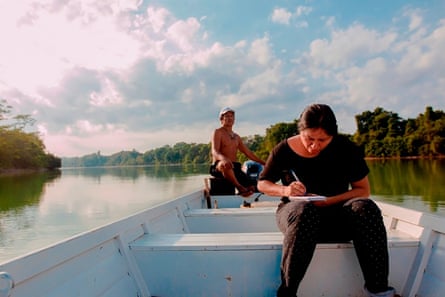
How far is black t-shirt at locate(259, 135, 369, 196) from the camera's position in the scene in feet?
5.89

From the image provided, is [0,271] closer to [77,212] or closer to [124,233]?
[124,233]

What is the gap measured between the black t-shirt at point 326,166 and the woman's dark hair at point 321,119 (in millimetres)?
148

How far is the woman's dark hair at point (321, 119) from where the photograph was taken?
1681mm

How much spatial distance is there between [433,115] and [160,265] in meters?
51.7

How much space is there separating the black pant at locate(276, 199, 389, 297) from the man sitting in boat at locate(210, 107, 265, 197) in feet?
9.00

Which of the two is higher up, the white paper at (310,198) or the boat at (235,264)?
the white paper at (310,198)

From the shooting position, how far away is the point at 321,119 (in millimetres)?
1680

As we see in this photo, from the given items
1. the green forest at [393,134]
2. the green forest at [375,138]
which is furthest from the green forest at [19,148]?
the green forest at [393,134]

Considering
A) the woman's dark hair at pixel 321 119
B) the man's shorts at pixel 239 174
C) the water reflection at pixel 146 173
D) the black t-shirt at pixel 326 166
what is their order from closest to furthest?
the woman's dark hair at pixel 321 119, the black t-shirt at pixel 326 166, the man's shorts at pixel 239 174, the water reflection at pixel 146 173

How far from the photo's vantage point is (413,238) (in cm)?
180

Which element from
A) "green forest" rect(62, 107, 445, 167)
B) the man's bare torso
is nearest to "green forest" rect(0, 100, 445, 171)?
"green forest" rect(62, 107, 445, 167)

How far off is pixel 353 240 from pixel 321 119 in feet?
1.86

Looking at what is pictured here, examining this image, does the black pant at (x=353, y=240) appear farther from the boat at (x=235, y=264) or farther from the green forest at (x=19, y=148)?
the green forest at (x=19, y=148)

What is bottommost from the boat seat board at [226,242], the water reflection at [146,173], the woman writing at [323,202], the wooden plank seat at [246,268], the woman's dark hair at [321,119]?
the water reflection at [146,173]
